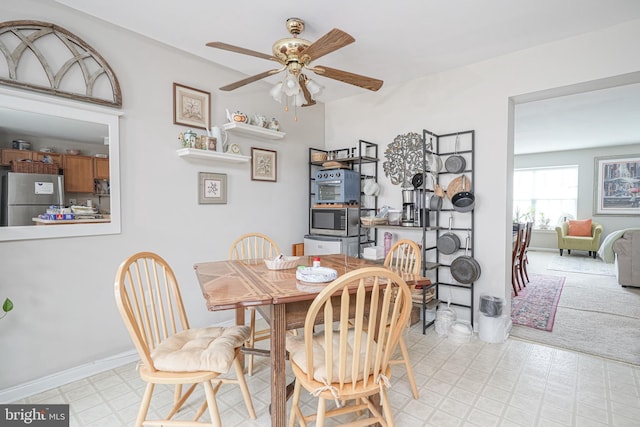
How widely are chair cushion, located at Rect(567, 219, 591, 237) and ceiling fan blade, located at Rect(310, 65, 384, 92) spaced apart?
7.26m

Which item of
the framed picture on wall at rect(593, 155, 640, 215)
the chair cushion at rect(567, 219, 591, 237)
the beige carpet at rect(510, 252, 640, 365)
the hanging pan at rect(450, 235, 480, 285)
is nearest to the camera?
the beige carpet at rect(510, 252, 640, 365)

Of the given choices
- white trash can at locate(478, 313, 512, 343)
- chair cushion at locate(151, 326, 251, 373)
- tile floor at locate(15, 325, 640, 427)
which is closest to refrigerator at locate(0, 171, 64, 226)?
→ tile floor at locate(15, 325, 640, 427)

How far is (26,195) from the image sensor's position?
6.30 ft

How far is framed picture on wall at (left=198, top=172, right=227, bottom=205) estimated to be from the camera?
112 inches

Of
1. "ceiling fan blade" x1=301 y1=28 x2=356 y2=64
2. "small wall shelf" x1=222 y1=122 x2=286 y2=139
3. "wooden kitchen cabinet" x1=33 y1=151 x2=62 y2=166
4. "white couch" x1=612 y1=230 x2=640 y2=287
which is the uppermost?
"ceiling fan blade" x1=301 y1=28 x2=356 y2=64

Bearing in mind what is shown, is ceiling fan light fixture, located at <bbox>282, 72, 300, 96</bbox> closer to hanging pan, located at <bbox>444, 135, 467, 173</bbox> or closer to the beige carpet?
hanging pan, located at <bbox>444, 135, 467, 173</bbox>

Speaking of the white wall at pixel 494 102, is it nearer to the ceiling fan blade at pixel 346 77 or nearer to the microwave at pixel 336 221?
the microwave at pixel 336 221

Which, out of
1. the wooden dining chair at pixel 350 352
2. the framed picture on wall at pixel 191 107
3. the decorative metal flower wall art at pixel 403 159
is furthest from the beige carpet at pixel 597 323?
the framed picture on wall at pixel 191 107

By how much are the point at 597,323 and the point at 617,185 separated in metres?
5.42

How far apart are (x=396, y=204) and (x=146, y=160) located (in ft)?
8.18

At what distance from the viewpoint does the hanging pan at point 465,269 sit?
2.82 meters

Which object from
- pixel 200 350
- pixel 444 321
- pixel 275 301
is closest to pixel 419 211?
pixel 444 321

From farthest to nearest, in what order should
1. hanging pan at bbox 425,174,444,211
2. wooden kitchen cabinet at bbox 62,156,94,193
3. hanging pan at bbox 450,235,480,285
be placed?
1. hanging pan at bbox 425,174,444,211
2. hanging pan at bbox 450,235,480,285
3. wooden kitchen cabinet at bbox 62,156,94,193

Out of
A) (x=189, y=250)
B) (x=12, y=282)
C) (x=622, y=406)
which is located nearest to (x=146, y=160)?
(x=189, y=250)
